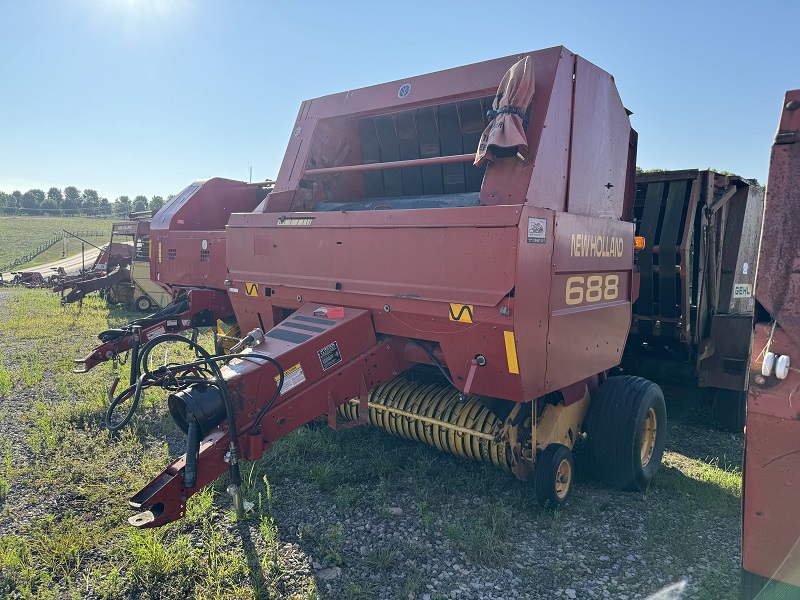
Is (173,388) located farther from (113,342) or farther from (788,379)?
(113,342)

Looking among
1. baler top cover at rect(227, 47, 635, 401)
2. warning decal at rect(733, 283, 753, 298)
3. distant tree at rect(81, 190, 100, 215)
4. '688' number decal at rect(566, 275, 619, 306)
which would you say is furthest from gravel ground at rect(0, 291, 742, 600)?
distant tree at rect(81, 190, 100, 215)

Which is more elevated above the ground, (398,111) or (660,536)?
(398,111)

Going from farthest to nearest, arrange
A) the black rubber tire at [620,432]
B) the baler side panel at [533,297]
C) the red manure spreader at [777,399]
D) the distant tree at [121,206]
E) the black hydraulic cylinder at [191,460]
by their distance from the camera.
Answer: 1. the distant tree at [121,206]
2. the black rubber tire at [620,432]
3. the baler side panel at [533,297]
4. the black hydraulic cylinder at [191,460]
5. the red manure spreader at [777,399]

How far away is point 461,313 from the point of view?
3232 mm

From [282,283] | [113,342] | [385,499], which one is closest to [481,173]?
[282,283]

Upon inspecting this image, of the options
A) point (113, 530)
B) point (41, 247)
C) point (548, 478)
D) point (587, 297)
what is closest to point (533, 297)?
point (587, 297)

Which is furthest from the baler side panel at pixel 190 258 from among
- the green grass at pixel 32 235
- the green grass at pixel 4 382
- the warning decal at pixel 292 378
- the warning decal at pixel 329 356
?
the green grass at pixel 32 235

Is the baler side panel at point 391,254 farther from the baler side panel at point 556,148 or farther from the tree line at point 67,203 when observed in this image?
the tree line at point 67,203

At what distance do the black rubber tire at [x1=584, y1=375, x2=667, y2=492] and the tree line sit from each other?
67.1 m

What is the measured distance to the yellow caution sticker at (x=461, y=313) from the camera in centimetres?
320

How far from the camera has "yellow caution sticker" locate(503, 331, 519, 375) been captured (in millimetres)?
3068

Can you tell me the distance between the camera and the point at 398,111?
4258 mm

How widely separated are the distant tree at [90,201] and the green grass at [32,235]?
39.3 feet

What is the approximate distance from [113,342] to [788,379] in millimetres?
5870
